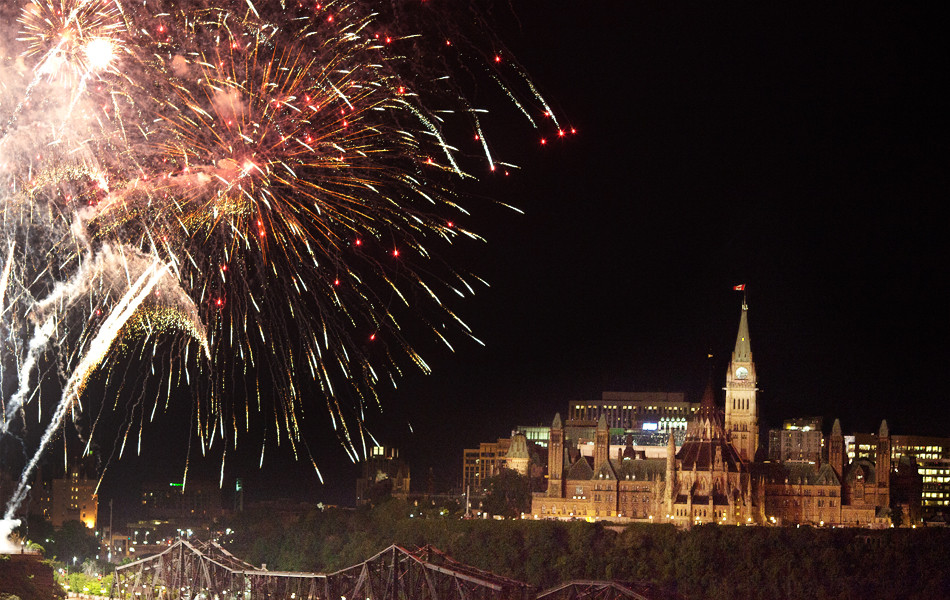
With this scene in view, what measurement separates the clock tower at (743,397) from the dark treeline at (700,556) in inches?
1037

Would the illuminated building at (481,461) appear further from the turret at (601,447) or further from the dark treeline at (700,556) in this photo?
the dark treeline at (700,556)

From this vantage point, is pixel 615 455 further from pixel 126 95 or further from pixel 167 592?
pixel 126 95

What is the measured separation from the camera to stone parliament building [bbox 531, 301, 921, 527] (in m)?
133

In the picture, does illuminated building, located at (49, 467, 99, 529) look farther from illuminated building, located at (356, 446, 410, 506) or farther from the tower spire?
the tower spire

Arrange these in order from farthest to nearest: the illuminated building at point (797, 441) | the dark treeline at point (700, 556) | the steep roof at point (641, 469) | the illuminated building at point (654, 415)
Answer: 1. the illuminated building at point (654, 415)
2. the illuminated building at point (797, 441)
3. the steep roof at point (641, 469)
4. the dark treeline at point (700, 556)

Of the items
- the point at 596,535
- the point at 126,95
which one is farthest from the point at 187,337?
the point at 596,535

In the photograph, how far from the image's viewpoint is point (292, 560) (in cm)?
13688

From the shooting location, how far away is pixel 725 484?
134500 mm

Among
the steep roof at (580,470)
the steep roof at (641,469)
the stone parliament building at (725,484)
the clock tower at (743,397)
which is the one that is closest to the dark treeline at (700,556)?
the stone parliament building at (725,484)

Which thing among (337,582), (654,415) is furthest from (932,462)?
(337,582)

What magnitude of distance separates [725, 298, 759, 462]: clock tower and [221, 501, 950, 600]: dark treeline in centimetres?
2634

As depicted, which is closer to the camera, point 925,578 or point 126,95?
point 126,95

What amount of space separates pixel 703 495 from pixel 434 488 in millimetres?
67745

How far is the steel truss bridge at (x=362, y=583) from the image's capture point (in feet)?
301
